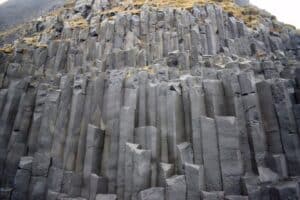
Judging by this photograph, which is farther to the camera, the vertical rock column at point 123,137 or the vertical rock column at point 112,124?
the vertical rock column at point 112,124

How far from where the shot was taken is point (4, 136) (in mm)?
16328

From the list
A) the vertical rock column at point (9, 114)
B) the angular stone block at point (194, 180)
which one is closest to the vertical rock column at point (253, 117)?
the angular stone block at point (194, 180)

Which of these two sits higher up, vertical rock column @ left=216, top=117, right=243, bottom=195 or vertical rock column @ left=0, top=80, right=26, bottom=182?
vertical rock column @ left=0, top=80, right=26, bottom=182

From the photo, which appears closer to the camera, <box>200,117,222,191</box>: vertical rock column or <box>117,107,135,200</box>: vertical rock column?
<box>200,117,222,191</box>: vertical rock column

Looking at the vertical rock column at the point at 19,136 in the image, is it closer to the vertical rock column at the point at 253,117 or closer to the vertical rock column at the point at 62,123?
the vertical rock column at the point at 62,123

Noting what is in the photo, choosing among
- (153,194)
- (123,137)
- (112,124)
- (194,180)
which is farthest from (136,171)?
(112,124)

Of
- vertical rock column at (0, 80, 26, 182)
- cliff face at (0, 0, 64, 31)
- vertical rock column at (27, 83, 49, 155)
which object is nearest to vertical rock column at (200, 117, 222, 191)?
vertical rock column at (27, 83, 49, 155)

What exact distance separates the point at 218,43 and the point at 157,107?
59.8 feet

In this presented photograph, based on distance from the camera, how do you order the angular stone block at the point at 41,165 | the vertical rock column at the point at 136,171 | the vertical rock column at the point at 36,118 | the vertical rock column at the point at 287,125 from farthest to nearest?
the vertical rock column at the point at 36,118
the angular stone block at the point at 41,165
the vertical rock column at the point at 287,125
the vertical rock column at the point at 136,171

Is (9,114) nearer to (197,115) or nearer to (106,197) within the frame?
(106,197)

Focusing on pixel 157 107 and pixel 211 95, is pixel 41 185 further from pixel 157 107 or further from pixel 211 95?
pixel 211 95

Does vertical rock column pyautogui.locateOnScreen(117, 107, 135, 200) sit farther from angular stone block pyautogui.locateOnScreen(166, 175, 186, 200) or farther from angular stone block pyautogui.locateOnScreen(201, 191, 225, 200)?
angular stone block pyautogui.locateOnScreen(201, 191, 225, 200)

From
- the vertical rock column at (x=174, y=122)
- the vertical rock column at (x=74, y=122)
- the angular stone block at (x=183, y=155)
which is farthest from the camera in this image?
the vertical rock column at (x=74, y=122)

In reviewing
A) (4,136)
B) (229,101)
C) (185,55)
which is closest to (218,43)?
(185,55)
